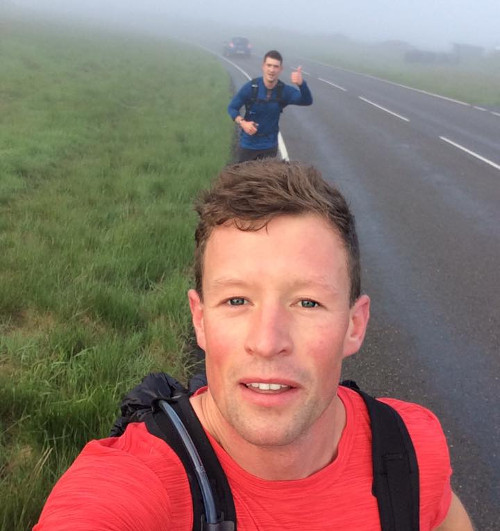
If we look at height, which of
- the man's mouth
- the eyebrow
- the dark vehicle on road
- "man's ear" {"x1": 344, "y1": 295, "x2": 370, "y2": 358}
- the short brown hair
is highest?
the dark vehicle on road

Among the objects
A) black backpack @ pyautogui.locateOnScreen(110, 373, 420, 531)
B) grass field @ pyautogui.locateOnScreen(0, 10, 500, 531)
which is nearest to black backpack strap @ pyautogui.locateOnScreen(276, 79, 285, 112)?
grass field @ pyautogui.locateOnScreen(0, 10, 500, 531)

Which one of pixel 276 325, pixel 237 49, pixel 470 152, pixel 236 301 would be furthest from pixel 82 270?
pixel 237 49

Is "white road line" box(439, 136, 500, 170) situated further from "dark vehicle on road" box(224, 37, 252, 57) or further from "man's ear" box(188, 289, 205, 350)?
"dark vehicle on road" box(224, 37, 252, 57)

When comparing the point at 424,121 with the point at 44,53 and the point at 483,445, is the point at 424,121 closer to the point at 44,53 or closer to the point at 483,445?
the point at 483,445

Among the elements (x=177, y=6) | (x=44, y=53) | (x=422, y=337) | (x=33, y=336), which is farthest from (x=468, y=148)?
(x=177, y=6)

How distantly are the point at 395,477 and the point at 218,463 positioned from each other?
1.45 ft

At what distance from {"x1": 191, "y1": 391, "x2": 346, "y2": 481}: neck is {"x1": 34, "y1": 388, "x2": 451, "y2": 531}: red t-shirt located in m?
0.03

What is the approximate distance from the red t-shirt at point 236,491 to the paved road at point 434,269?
1.56 m

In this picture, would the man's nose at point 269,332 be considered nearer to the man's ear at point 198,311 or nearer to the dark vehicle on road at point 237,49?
the man's ear at point 198,311

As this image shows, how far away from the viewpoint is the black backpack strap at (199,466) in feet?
3.67

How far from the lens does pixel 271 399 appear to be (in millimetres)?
1120

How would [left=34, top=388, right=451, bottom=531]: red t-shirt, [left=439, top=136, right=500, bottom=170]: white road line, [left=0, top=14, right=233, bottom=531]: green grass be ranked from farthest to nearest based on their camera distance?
1. [left=439, top=136, right=500, bottom=170]: white road line
2. [left=0, top=14, right=233, bottom=531]: green grass
3. [left=34, top=388, right=451, bottom=531]: red t-shirt

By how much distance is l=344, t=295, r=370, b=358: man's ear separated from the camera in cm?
133

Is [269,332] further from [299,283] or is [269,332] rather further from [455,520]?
[455,520]
